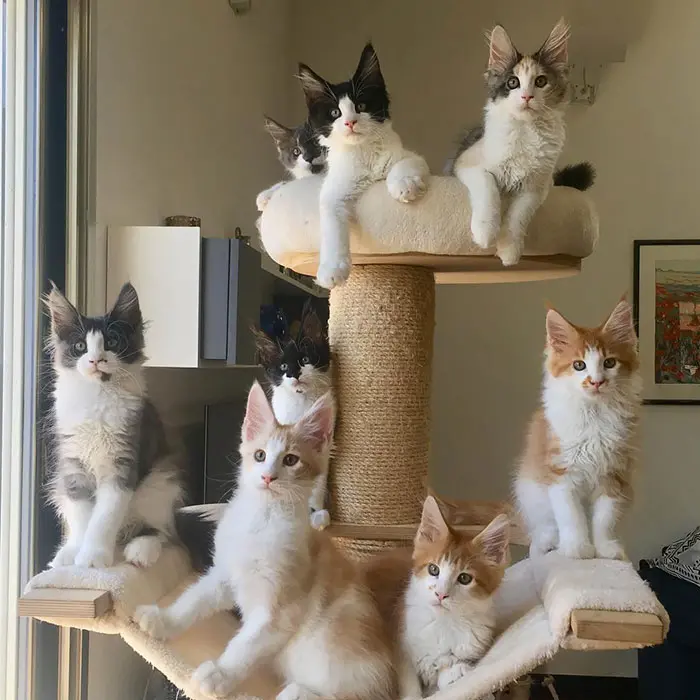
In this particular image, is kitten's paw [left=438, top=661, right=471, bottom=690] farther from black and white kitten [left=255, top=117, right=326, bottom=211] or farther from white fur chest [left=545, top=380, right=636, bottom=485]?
black and white kitten [left=255, top=117, right=326, bottom=211]

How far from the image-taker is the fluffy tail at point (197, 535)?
3.91 feet

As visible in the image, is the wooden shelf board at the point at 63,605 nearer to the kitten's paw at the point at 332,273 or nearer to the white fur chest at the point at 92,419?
the white fur chest at the point at 92,419

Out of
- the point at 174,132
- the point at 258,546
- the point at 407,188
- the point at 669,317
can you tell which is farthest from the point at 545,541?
the point at 669,317

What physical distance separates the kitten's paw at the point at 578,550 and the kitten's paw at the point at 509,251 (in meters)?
0.48

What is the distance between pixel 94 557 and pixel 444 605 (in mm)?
519

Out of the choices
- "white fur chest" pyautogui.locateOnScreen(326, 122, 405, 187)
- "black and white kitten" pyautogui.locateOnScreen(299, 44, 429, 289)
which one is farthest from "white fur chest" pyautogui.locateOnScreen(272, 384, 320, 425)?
"white fur chest" pyautogui.locateOnScreen(326, 122, 405, 187)

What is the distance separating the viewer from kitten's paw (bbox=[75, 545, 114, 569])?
1.01 meters

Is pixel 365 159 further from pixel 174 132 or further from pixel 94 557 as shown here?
pixel 174 132

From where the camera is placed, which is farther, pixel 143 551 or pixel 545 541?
pixel 545 541

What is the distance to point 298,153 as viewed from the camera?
1.65 m

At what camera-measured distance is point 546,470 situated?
124 cm

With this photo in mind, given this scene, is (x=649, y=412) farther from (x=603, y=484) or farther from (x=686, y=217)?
(x=603, y=484)

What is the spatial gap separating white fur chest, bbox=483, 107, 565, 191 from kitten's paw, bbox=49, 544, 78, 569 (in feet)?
3.01

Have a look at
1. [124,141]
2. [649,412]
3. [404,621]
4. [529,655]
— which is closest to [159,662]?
[404,621]
